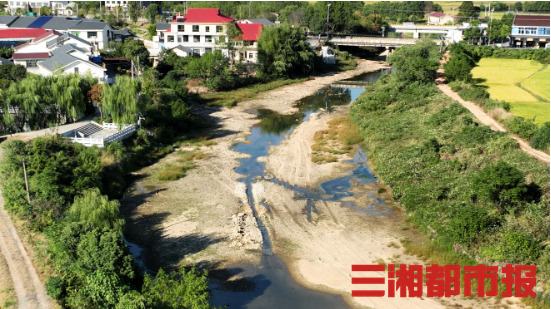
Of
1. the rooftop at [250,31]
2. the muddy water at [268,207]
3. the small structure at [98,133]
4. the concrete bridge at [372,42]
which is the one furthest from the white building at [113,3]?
the small structure at [98,133]

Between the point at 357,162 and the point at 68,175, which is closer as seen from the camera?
the point at 68,175

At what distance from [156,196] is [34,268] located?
12021 millimetres

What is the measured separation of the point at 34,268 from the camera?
21516mm

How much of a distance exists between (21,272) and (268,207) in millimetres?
14665

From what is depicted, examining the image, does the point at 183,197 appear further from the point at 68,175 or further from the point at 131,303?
the point at 131,303

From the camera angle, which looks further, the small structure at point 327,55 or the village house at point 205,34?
the small structure at point 327,55

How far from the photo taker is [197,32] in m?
76.8

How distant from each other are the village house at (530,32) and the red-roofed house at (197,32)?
49.6 metres

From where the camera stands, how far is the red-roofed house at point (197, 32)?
76.3 m

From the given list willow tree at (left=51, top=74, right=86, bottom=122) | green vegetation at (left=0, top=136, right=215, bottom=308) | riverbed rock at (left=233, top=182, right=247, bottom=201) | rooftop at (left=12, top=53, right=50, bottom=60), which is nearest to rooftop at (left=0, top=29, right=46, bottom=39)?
rooftop at (left=12, top=53, right=50, bottom=60)

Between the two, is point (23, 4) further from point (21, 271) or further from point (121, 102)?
point (21, 271)

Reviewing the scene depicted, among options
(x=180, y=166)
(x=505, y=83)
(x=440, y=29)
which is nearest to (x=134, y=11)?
(x=440, y=29)

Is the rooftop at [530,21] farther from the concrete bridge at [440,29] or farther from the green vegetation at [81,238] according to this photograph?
the green vegetation at [81,238]

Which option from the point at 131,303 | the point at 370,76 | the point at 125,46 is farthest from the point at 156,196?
the point at 370,76
